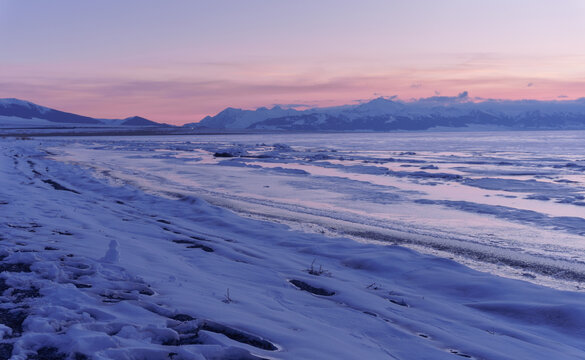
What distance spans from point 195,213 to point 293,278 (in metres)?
→ 5.63

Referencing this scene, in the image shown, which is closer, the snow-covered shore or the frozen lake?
the snow-covered shore

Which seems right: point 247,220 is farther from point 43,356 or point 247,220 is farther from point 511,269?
point 43,356

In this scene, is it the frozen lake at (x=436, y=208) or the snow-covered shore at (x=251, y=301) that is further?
the frozen lake at (x=436, y=208)

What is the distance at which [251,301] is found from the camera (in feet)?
15.9

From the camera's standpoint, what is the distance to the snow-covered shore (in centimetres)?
369

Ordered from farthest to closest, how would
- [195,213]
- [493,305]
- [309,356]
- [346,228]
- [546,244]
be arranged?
1. [195,213]
2. [346,228]
3. [546,244]
4. [493,305]
5. [309,356]

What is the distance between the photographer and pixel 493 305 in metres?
5.50

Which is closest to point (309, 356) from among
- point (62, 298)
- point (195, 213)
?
point (62, 298)

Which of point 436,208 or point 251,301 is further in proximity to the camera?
point 436,208

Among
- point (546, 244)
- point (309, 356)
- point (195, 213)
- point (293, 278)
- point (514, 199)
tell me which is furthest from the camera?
point (514, 199)

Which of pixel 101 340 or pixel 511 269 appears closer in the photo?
pixel 101 340

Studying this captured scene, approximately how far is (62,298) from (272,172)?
1949 centimetres

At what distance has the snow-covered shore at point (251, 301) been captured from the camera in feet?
12.1

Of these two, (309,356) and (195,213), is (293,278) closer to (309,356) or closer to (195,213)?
(309,356)
